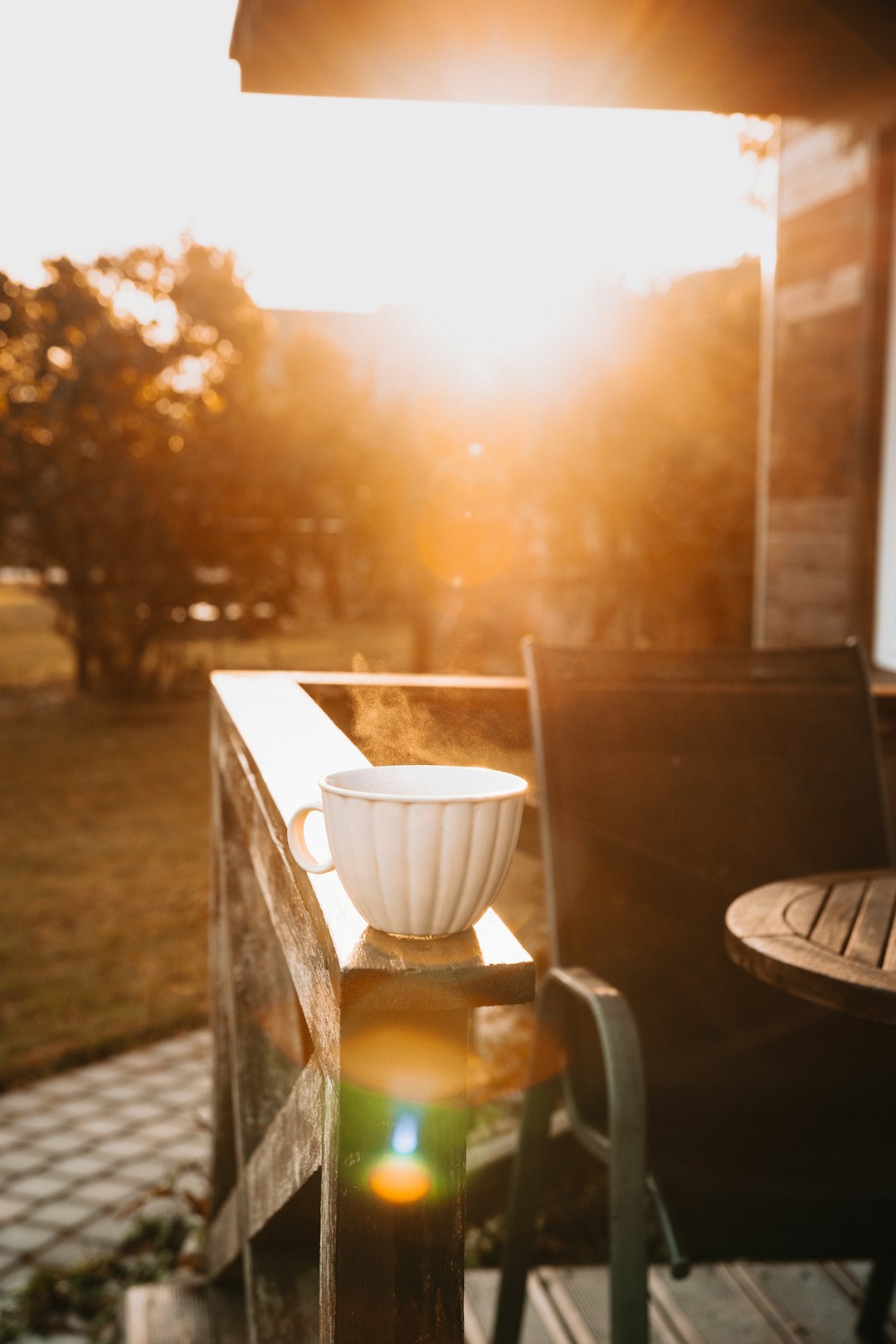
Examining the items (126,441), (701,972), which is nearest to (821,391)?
(701,972)

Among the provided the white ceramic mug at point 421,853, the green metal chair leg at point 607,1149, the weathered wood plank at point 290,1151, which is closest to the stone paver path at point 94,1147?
the green metal chair leg at point 607,1149

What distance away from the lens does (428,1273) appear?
766 mm

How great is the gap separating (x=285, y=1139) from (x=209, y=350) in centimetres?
1049

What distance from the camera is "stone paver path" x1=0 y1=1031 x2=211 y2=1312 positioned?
9.29 feet

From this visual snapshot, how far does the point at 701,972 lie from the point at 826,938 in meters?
0.72

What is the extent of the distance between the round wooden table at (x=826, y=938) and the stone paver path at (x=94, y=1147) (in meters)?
1.49

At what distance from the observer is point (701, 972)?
7.19 ft

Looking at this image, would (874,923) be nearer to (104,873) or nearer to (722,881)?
(722,881)

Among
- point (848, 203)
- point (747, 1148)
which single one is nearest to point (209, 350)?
point (848, 203)

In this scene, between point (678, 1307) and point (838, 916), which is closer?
point (838, 916)

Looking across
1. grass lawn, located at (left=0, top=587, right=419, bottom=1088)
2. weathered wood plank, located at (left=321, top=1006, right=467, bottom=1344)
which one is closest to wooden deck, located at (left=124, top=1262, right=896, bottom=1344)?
weathered wood plank, located at (left=321, top=1006, right=467, bottom=1344)

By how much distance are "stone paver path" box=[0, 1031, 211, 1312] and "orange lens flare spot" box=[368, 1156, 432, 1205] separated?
1.99 meters

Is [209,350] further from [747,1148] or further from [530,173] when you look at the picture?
[747,1148]

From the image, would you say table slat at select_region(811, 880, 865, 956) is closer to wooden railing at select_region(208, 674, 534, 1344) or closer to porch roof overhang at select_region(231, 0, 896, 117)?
wooden railing at select_region(208, 674, 534, 1344)
